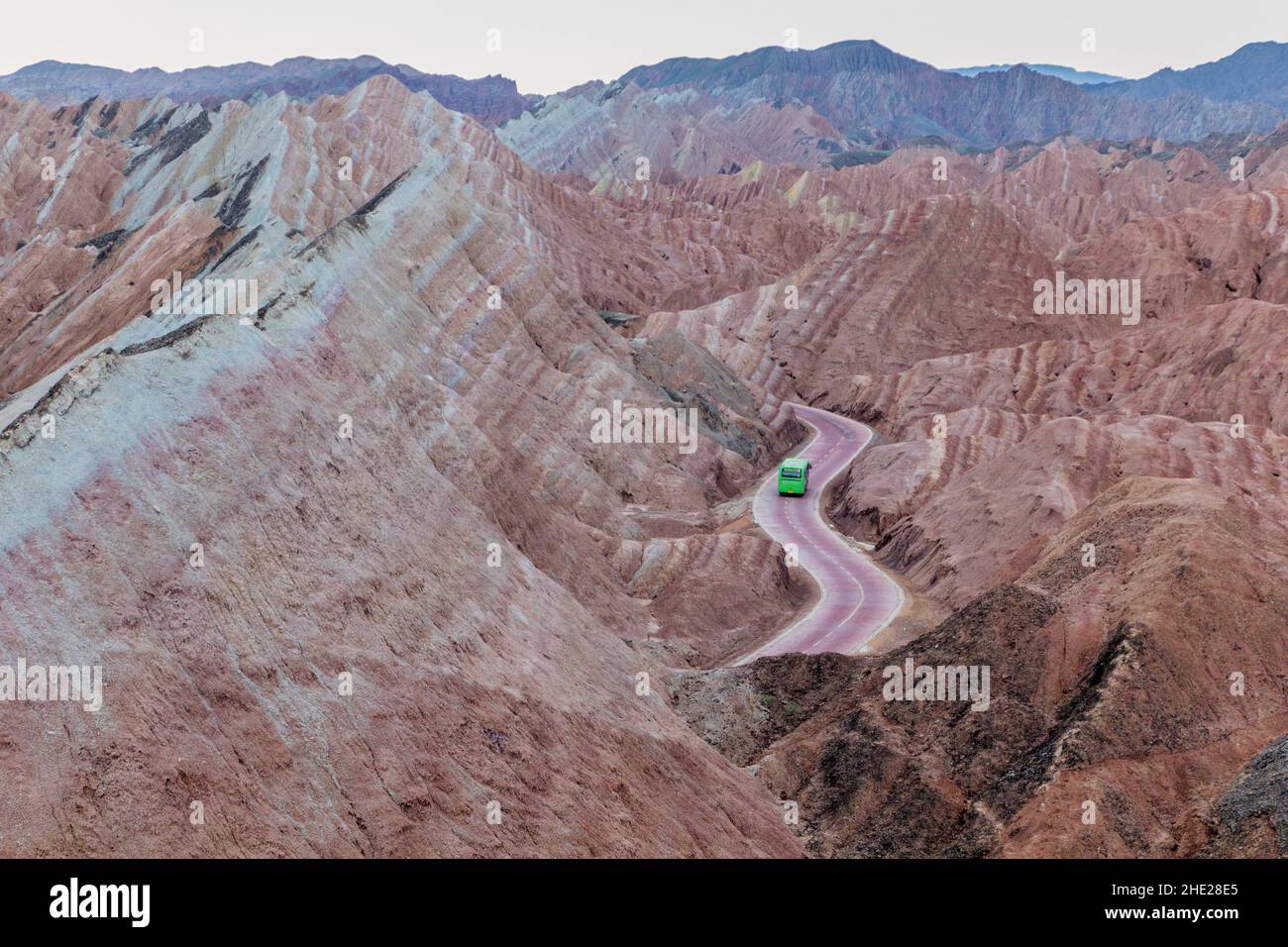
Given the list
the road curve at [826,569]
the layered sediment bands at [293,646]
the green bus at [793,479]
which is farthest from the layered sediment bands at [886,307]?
the layered sediment bands at [293,646]

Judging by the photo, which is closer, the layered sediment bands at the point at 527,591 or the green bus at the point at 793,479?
the layered sediment bands at the point at 527,591

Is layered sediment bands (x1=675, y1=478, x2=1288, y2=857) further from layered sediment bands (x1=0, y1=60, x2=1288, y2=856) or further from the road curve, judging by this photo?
the road curve

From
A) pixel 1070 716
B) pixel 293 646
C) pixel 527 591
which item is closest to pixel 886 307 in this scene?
pixel 527 591

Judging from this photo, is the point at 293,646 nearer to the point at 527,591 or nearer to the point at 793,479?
the point at 527,591

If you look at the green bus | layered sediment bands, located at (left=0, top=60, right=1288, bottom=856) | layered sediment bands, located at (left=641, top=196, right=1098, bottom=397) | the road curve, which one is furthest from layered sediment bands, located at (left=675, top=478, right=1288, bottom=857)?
layered sediment bands, located at (left=641, top=196, right=1098, bottom=397)

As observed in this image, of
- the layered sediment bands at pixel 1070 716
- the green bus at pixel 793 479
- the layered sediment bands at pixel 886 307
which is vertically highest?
the layered sediment bands at pixel 886 307

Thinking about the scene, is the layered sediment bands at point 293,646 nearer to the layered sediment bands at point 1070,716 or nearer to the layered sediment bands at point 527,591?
the layered sediment bands at point 527,591

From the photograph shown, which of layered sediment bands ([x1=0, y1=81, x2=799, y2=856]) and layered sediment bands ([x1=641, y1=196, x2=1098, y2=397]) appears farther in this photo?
layered sediment bands ([x1=641, y1=196, x2=1098, y2=397])

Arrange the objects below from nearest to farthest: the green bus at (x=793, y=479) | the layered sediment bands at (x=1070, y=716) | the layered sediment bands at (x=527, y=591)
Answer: the layered sediment bands at (x=527, y=591) → the layered sediment bands at (x=1070, y=716) → the green bus at (x=793, y=479)

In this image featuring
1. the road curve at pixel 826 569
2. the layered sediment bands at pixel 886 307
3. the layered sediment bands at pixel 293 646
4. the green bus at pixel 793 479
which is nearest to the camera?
the layered sediment bands at pixel 293 646

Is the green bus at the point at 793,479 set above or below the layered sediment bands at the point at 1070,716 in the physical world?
above
